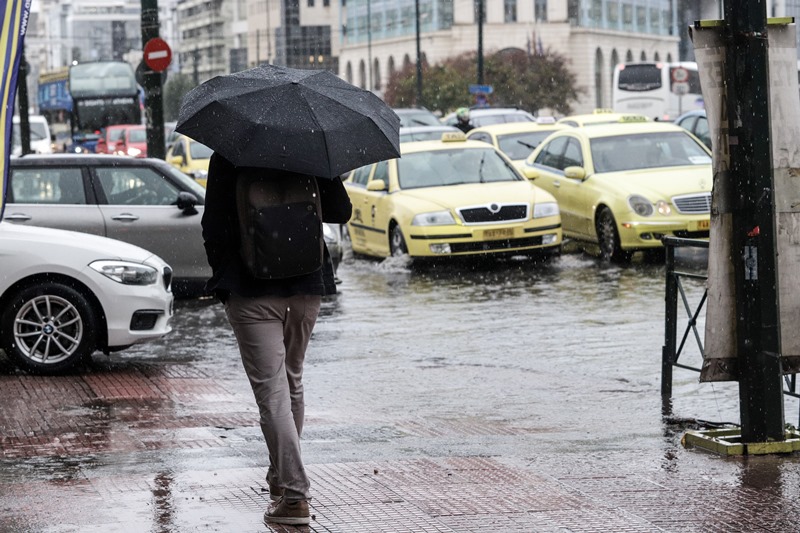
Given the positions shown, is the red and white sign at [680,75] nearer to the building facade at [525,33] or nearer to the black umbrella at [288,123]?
the building facade at [525,33]

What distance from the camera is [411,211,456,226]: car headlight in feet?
57.7

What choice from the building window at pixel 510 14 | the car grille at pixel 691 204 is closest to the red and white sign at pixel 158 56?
the car grille at pixel 691 204

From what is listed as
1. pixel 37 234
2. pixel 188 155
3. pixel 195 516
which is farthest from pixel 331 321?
pixel 188 155

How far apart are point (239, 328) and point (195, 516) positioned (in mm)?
752

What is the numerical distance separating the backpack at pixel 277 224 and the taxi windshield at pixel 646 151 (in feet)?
44.0

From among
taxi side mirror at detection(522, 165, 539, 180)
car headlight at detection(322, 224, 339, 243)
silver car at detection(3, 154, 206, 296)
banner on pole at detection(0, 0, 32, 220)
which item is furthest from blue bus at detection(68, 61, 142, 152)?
banner on pole at detection(0, 0, 32, 220)

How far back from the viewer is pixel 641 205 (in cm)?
1772

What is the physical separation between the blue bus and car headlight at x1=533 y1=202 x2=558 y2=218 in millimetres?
42609

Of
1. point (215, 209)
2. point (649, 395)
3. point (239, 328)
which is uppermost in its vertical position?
point (215, 209)

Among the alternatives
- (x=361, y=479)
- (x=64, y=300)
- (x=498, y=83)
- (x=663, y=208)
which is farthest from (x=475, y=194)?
(x=498, y=83)

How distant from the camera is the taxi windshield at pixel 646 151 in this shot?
19.0 metres

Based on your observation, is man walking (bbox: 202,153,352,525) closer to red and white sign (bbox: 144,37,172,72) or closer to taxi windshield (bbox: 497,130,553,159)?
red and white sign (bbox: 144,37,172,72)

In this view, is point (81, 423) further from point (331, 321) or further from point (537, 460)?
point (331, 321)

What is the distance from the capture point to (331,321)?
44.3 ft
